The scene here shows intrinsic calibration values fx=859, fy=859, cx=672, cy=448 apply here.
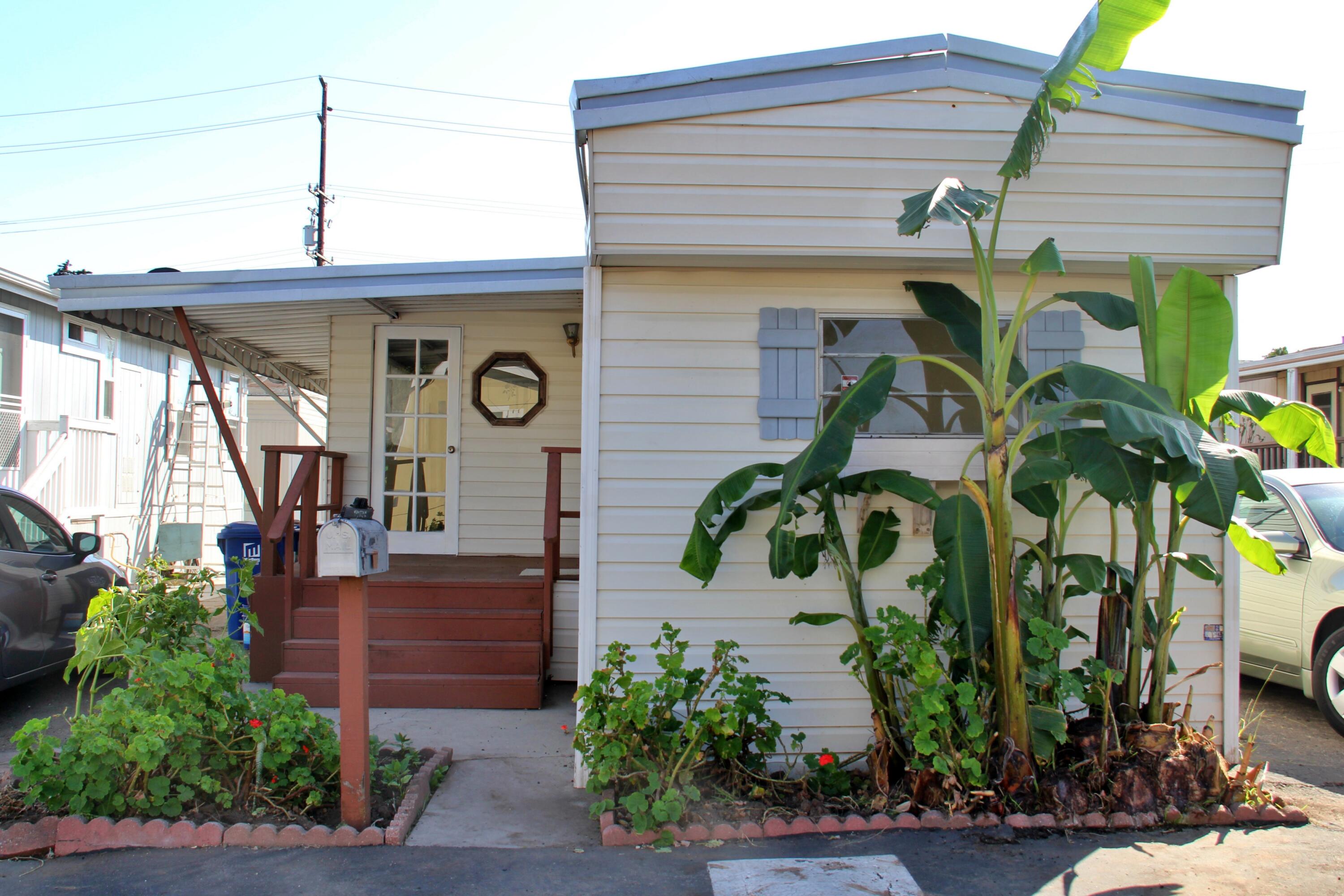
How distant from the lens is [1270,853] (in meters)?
3.48

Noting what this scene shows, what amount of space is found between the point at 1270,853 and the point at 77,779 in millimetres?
4818

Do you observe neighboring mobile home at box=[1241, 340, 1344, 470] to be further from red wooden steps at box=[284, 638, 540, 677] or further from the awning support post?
the awning support post

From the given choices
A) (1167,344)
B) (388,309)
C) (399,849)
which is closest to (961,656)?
(1167,344)

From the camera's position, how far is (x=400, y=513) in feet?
24.4

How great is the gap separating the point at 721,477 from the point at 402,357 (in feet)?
13.7

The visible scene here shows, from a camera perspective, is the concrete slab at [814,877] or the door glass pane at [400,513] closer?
the concrete slab at [814,877]

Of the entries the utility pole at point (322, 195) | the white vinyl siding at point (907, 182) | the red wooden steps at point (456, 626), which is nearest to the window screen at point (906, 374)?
the white vinyl siding at point (907, 182)

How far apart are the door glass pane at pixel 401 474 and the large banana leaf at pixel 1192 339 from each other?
576 cm

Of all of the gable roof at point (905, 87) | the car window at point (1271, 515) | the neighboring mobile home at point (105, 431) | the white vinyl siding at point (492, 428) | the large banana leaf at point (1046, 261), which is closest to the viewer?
the large banana leaf at point (1046, 261)

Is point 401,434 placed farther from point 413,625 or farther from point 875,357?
point 875,357

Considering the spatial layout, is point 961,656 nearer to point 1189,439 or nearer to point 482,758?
point 1189,439

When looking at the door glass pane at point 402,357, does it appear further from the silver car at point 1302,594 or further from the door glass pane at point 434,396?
the silver car at point 1302,594

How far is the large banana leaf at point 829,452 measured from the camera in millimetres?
3436

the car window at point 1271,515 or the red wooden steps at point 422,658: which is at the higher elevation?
the car window at point 1271,515
